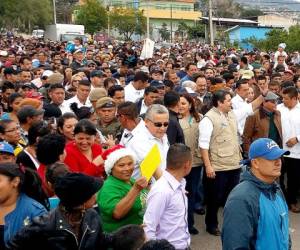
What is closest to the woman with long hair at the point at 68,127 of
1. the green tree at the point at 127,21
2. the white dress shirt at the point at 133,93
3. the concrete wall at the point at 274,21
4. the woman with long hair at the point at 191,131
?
the woman with long hair at the point at 191,131

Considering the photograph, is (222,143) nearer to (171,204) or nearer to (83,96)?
(171,204)

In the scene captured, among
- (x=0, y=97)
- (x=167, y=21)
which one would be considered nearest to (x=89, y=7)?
(x=167, y=21)

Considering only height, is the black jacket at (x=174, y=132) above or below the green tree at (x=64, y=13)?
below

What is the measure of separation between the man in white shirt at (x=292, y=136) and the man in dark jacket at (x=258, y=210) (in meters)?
3.44

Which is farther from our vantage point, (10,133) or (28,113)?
(28,113)

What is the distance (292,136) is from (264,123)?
0.44 m

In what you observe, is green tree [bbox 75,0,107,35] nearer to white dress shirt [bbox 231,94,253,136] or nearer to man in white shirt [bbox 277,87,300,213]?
white dress shirt [bbox 231,94,253,136]

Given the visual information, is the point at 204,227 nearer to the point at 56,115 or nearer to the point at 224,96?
the point at 224,96

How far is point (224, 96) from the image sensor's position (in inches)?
216

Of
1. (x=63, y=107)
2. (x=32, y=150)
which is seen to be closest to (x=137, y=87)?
(x=63, y=107)

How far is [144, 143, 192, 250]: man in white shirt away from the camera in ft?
11.9

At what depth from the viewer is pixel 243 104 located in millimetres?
7066

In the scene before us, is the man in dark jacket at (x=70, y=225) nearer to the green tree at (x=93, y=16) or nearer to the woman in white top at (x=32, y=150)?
the woman in white top at (x=32, y=150)

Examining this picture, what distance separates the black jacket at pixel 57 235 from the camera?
258cm
